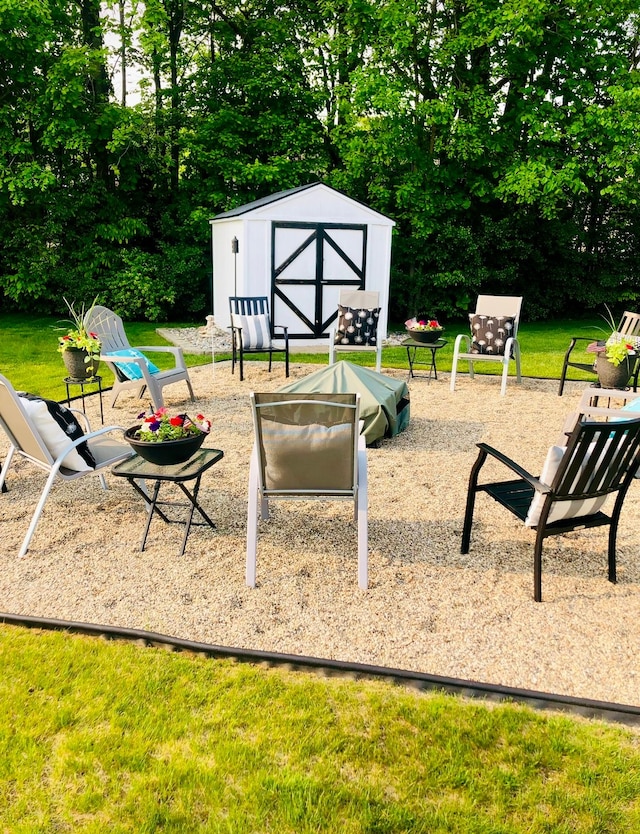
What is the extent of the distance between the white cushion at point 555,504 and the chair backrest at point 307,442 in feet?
2.95

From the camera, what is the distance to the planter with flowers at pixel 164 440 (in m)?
3.49

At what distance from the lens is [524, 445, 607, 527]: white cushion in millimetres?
3068

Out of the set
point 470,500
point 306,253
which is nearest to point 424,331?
point 306,253

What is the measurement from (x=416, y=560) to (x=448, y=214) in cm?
1351

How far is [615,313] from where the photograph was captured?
1708 cm

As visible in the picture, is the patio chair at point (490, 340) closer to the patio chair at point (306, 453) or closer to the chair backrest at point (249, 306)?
the chair backrest at point (249, 306)

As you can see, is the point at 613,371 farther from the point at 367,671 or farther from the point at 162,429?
the point at 367,671

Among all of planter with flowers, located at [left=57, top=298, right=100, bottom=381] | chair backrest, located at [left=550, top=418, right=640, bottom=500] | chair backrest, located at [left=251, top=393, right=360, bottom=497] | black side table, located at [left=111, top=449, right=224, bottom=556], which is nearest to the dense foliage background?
planter with flowers, located at [left=57, top=298, right=100, bottom=381]

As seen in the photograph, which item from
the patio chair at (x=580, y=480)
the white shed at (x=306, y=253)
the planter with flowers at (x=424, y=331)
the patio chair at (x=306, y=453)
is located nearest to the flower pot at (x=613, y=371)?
the planter with flowers at (x=424, y=331)

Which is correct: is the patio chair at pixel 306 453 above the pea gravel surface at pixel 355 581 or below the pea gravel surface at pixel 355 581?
above

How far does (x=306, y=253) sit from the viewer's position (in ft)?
38.0

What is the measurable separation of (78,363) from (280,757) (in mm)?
4491

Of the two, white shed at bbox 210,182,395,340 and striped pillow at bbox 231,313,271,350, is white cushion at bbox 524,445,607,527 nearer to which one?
striped pillow at bbox 231,313,271,350

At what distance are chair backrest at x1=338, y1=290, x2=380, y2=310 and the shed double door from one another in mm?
2601
